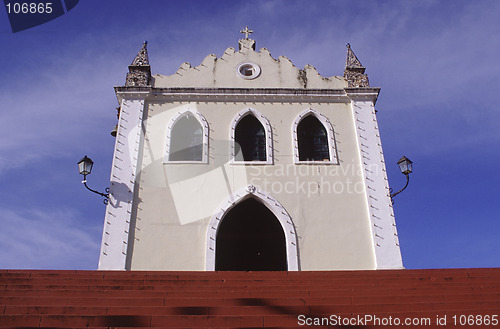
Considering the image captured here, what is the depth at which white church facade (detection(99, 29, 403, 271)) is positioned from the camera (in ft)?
34.4

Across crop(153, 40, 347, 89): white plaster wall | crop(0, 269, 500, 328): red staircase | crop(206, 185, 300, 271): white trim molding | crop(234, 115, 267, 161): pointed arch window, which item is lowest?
crop(0, 269, 500, 328): red staircase

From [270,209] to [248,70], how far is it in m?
4.77

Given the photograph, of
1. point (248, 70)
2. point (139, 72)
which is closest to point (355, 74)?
point (248, 70)

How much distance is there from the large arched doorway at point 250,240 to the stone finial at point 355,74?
4.65 meters

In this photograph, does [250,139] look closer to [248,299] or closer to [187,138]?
Answer: [187,138]

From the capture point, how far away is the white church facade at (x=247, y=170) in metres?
10.5

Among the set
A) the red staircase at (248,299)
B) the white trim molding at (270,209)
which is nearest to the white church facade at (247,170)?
the white trim molding at (270,209)

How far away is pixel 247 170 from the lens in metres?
11.6

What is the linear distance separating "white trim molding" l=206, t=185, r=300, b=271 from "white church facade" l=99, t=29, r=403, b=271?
1.0 inches

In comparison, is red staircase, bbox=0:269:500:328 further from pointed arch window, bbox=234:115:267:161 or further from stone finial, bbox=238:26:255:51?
stone finial, bbox=238:26:255:51

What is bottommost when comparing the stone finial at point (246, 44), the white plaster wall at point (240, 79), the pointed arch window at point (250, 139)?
the pointed arch window at point (250, 139)

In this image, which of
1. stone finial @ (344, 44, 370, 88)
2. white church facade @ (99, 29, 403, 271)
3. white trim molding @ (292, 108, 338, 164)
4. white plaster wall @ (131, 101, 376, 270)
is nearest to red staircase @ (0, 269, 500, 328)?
white plaster wall @ (131, 101, 376, 270)

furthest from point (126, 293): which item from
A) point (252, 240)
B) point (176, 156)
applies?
point (252, 240)

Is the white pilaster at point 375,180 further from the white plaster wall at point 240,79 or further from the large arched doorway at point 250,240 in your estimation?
the large arched doorway at point 250,240
